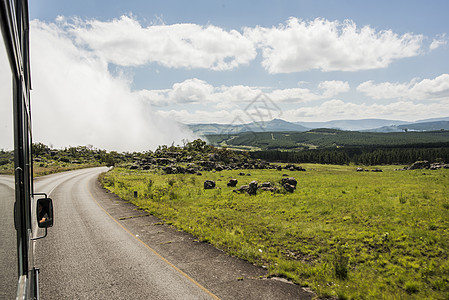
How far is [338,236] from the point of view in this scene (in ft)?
47.2

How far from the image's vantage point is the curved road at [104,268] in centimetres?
836

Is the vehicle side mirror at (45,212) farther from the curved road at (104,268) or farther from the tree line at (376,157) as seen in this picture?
the tree line at (376,157)

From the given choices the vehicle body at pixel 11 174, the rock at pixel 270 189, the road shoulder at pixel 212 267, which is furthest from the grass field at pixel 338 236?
the vehicle body at pixel 11 174

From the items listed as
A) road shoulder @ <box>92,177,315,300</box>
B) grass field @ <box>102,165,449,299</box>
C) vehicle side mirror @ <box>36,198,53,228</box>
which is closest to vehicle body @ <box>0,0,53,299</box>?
vehicle side mirror @ <box>36,198,53,228</box>

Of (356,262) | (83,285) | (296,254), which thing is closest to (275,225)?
(296,254)

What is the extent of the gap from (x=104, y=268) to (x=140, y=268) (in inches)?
51.7

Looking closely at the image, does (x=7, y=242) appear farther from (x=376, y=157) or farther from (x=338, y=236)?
(x=376, y=157)

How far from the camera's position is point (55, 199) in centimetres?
2450

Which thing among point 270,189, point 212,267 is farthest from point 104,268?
point 270,189

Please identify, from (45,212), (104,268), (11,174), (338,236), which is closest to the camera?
(11,174)

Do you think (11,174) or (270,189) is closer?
(11,174)

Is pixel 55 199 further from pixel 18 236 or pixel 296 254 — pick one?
pixel 18 236

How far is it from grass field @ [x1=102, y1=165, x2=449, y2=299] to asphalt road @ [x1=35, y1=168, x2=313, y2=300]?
1.08m

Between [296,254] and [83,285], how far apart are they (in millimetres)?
8796
